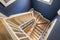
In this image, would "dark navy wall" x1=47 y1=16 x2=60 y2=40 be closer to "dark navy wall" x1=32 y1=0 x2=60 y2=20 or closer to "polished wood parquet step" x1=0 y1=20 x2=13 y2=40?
"polished wood parquet step" x1=0 y1=20 x2=13 y2=40

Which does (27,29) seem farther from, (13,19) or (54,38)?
(54,38)

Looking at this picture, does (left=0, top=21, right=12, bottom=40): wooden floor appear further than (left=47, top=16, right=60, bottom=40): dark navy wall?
No

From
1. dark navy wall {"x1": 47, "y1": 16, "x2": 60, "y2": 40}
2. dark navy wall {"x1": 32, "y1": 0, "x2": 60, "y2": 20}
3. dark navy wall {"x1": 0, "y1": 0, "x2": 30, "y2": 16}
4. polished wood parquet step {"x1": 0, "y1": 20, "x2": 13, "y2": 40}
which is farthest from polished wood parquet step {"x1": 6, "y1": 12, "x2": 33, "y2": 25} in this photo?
dark navy wall {"x1": 47, "y1": 16, "x2": 60, "y2": 40}

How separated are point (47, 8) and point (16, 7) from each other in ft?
7.69

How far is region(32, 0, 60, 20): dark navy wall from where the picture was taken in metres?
8.13

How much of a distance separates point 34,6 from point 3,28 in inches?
195

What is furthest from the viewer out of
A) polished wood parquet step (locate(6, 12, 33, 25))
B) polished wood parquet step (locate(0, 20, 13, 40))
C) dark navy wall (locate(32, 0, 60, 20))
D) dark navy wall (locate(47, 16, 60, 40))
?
dark navy wall (locate(32, 0, 60, 20))

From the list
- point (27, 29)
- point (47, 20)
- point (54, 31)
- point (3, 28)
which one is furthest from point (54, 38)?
point (47, 20)

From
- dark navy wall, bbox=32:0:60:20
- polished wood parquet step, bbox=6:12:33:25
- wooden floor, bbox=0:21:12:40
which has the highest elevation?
wooden floor, bbox=0:21:12:40

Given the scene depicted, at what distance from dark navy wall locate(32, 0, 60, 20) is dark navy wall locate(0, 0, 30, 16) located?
67cm

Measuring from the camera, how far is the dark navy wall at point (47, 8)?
8.13 metres

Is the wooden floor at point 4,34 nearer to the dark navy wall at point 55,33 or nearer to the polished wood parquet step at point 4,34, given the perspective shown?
the polished wood parquet step at point 4,34

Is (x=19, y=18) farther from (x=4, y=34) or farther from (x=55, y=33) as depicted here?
(x=55, y=33)

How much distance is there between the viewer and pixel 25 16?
753cm
